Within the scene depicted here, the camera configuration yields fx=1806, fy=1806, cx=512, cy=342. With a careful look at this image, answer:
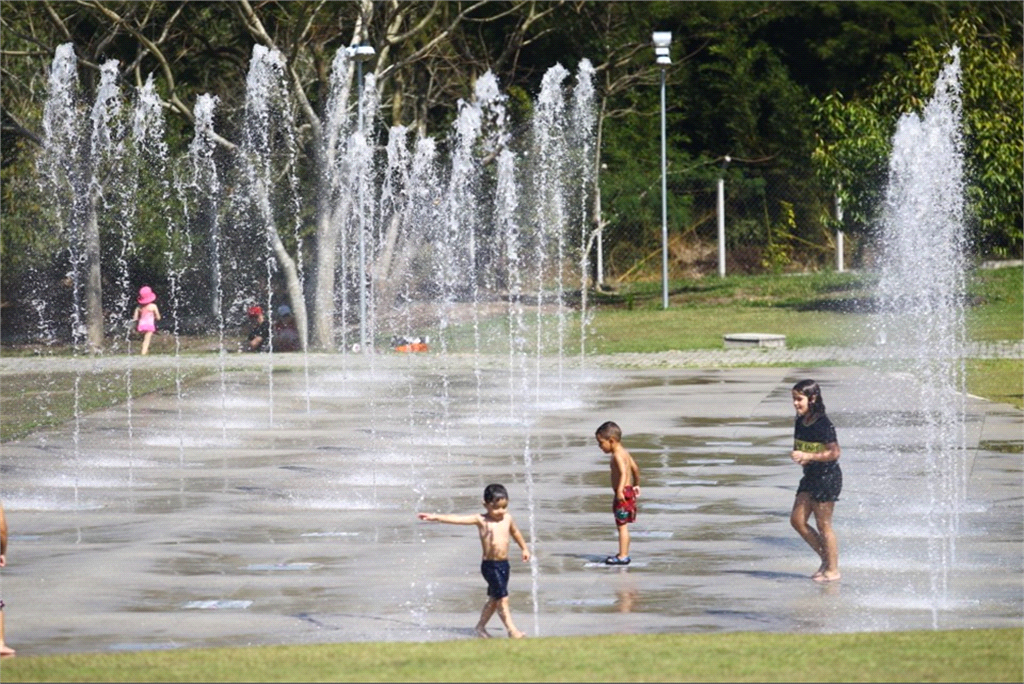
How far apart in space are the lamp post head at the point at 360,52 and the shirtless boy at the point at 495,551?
19761 millimetres

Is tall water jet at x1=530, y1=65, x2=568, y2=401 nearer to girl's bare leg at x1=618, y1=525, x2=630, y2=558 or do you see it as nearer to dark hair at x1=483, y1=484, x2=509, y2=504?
girl's bare leg at x1=618, y1=525, x2=630, y2=558

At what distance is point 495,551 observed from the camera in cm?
944

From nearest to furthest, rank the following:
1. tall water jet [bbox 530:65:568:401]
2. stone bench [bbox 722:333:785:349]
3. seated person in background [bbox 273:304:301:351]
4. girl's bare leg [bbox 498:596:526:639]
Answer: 1. girl's bare leg [bbox 498:596:526:639]
2. stone bench [bbox 722:333:785:349]
3. seated person in background [bbox 273:304:301:351]
4. tall water jet [bbox 530:65:568:401]

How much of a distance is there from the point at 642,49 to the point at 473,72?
447 cm

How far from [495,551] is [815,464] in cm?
262

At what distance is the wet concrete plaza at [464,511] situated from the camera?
9914 mm

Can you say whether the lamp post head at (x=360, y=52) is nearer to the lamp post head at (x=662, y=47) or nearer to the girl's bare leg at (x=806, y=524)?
the lamp post head at (x=662, y=47)

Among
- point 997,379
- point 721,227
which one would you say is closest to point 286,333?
point 997,379

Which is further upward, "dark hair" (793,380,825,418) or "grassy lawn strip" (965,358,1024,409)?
"dark hair" (793,380,825,418)

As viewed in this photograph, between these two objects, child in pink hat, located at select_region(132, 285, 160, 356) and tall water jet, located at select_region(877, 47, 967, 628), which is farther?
child in pink hat, located at select_region(132, 285, 160, 356)

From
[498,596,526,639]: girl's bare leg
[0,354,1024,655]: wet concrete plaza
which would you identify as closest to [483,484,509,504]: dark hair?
[498,596,526,639]: girl's bare leg

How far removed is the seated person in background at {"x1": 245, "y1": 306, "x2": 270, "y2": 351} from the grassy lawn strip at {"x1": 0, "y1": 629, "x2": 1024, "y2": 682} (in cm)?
2192

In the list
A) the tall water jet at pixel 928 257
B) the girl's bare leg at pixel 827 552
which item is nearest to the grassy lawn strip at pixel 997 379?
the tall water jet at pixel 928 257

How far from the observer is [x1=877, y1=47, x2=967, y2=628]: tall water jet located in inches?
928
